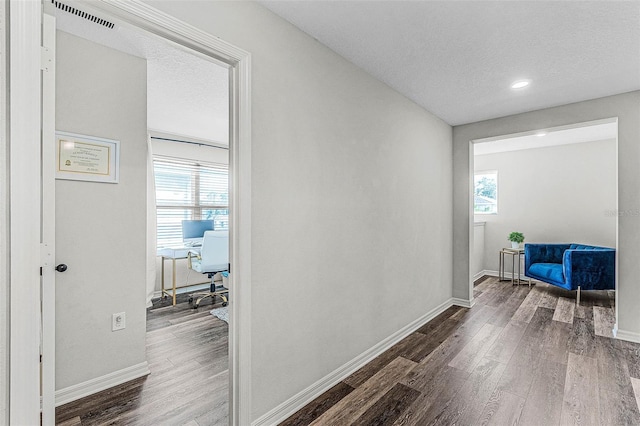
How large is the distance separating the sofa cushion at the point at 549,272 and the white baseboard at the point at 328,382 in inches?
105

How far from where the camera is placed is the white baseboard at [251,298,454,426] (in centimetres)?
185

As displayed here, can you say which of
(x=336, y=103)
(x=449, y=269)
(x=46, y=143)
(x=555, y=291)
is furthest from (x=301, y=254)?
(x=555, y=291)

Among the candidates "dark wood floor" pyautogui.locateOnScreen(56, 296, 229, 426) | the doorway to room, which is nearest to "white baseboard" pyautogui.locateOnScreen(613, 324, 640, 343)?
the doorway to room

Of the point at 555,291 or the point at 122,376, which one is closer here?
the point at 122,376

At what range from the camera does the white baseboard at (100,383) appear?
207 cm

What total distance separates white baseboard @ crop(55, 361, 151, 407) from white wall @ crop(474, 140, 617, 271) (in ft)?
20.1

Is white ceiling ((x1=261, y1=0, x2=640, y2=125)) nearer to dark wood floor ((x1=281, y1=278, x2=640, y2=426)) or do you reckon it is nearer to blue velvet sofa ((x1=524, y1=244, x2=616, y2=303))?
blue velvet sofa ((x1=524, y1=244, x2=616, y2=303))

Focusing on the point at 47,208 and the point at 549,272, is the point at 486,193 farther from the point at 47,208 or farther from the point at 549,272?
the point at 47,208

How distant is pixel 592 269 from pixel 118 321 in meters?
5.63

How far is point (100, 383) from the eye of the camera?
2.22 metres

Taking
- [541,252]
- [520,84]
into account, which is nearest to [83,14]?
[520,84]

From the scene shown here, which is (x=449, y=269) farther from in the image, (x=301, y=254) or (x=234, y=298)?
(x=234, y=298)

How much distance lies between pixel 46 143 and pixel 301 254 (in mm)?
1393

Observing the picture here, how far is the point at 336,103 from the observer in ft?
7.61
